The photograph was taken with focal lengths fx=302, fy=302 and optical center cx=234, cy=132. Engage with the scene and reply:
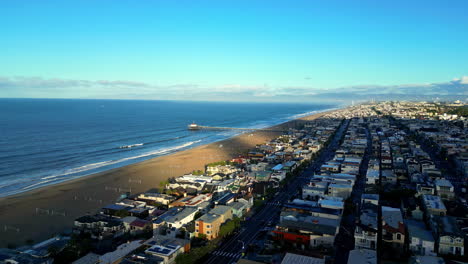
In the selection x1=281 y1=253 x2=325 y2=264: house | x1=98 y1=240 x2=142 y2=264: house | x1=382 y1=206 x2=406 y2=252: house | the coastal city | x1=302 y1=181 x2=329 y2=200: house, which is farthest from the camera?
x1=302 y1=181 x2=329 y2=200: house

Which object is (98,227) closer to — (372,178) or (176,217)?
(176,217)

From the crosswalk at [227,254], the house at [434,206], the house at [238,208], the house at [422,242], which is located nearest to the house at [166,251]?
the crosswalk at [227,254]

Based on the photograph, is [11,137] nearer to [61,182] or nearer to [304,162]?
[61,182]

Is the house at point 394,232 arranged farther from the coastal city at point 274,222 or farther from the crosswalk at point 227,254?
the crosswalk at point 227,254

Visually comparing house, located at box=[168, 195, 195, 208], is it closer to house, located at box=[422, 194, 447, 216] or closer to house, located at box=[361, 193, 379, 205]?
house, located at box=[361, 193, 379, 205]

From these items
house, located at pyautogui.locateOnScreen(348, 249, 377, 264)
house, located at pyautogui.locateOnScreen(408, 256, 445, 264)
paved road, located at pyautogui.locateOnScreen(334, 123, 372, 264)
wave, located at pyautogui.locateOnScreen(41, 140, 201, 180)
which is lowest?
paved road, located at pyautogui.locateOnScreen(334, 123, 372, 264)

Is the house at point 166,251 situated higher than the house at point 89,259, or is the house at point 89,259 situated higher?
the house at point 166,251

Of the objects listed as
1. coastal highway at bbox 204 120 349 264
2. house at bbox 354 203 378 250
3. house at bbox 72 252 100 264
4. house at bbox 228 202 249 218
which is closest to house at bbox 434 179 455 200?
house at bbox 354 203 378 250

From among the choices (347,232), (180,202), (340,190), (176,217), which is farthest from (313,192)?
(176,217)
